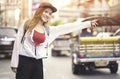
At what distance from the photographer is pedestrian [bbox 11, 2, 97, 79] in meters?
5.21

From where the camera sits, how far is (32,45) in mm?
5238

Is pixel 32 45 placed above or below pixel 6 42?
below

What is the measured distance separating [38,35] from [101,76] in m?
8.39

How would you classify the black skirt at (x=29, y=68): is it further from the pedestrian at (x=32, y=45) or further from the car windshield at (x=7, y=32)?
the car windshield at (x=7, y=32)

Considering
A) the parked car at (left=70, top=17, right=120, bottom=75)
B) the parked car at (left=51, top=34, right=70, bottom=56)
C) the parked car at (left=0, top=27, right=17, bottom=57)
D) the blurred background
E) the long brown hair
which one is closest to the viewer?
the long brown hair

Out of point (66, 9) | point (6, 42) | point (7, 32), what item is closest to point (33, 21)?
point (6, 42)

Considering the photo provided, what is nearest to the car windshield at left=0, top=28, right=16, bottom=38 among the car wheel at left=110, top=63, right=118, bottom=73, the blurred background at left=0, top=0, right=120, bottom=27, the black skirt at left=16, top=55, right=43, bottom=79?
the car wheel at left=110, top=63, right=118, bottom=73

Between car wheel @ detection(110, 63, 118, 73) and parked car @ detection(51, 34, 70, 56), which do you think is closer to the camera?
car wheel @ detection(110, 63, 118, 73)

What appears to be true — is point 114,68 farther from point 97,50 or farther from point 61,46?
point 61,46

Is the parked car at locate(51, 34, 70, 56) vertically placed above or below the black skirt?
above

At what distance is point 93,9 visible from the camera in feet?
193

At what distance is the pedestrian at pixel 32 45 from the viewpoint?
5215 millimetres

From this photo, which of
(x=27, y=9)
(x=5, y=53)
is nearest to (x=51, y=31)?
(x=5, y=53)

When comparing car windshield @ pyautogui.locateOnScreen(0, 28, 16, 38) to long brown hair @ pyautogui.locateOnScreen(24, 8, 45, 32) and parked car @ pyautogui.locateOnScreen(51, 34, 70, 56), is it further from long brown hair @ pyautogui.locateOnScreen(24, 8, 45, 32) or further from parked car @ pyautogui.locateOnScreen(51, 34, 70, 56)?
long brown hair @ pyautogui.locateOnScreen(24, 8, 45, 32)
